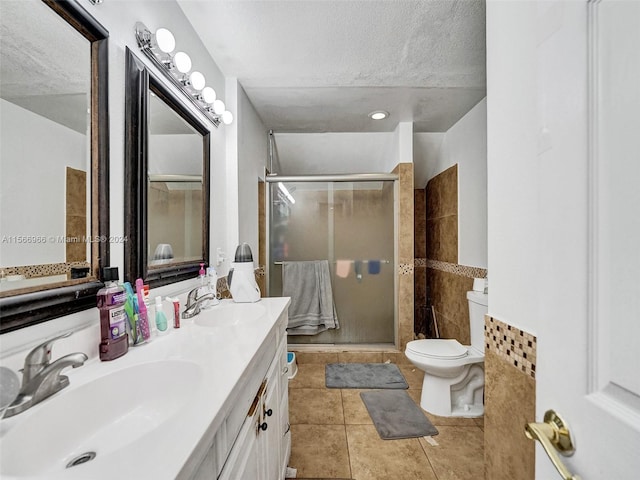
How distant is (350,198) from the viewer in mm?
2824

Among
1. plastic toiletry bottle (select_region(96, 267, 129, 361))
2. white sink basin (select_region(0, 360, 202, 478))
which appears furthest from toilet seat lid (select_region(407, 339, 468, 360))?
plastic toiletry bottle (select_region(96, 267, 129, 361))

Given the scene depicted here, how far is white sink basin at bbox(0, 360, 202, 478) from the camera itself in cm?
51

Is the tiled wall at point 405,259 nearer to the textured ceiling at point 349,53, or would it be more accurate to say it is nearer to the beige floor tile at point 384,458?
the textured ceiling at point 349,53

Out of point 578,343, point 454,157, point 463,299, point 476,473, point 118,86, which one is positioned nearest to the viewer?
point 578,343

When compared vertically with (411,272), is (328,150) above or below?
above

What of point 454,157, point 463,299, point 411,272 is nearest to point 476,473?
point 463,299

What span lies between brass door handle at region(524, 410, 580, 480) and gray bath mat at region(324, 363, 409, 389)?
1.95 metres

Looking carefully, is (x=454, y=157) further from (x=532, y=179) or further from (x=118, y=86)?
(x=118, y=86)

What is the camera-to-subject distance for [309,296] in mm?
2811

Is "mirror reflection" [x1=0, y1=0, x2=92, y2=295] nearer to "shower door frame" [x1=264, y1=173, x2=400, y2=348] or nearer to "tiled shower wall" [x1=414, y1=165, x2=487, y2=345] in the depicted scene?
"shower door frame" [x1=264, y1=173, x2=400, y2=348]

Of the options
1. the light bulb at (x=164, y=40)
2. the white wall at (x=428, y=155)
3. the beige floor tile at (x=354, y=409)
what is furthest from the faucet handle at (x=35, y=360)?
the white wall at (x=428, y=155)

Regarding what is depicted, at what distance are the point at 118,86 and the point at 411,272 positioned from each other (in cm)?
244

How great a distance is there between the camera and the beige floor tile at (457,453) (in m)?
1.45

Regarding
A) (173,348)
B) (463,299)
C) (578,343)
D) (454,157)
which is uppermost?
(454,157)
